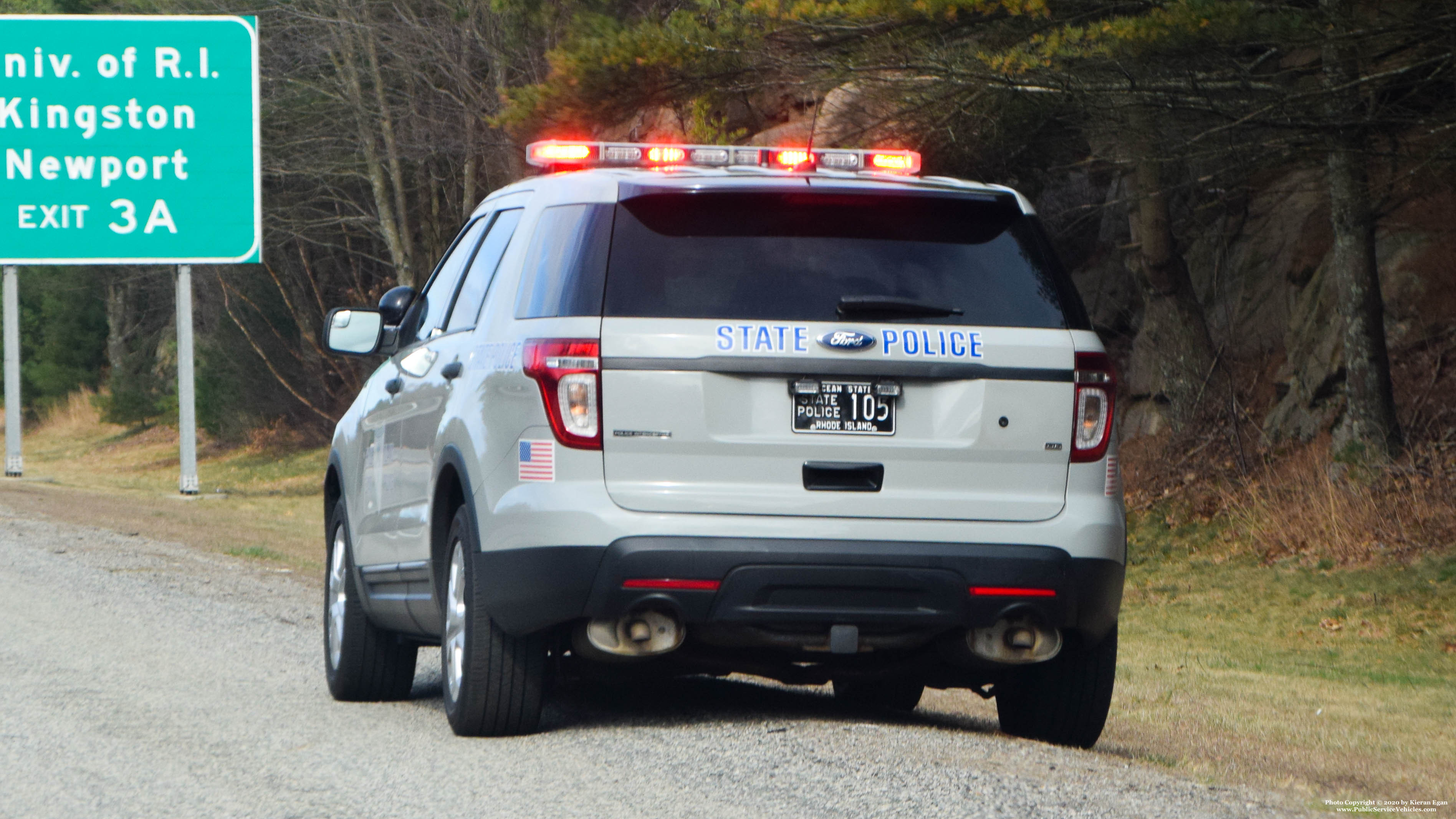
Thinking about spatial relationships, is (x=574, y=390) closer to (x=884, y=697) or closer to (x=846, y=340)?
(x=846, y=340)

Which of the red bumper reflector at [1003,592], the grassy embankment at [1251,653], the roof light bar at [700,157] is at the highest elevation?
the roof light bar at [700,157]

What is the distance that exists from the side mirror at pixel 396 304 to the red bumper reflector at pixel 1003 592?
9.89 feet

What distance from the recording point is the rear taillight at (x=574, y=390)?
5797mm

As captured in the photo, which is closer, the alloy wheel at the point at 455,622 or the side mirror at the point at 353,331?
the alloy wheel at the point at 455,622

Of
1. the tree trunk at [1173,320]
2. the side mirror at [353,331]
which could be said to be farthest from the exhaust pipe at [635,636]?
the tree trunk at [1173,320]

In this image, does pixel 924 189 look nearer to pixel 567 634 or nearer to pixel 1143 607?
pixel 567 634

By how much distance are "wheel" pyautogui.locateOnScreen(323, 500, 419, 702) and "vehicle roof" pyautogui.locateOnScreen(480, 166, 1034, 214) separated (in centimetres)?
230

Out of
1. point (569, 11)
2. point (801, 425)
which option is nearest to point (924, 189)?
point (801, 425)

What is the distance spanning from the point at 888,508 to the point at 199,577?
348 inches

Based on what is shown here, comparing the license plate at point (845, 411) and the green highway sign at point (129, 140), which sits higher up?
the green highway sign at point (129, 140)

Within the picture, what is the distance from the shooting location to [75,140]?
24.0m

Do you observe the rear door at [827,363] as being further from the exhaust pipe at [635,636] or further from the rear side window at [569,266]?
the exhaust pipe at [635,636]

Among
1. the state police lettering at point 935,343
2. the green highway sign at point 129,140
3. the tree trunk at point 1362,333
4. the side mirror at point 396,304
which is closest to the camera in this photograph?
the state police lettering at point 935,343

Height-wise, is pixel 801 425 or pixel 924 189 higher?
pixel 924 189
